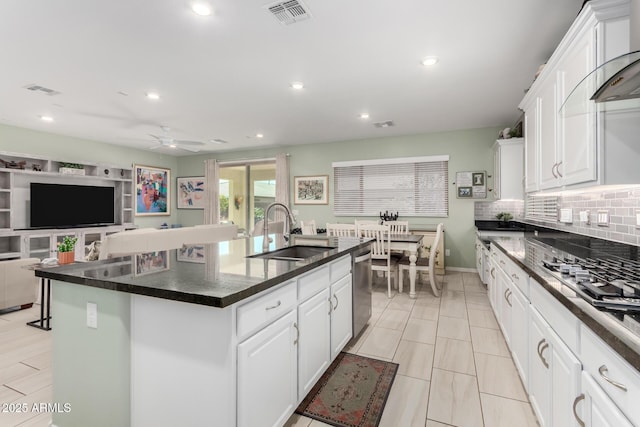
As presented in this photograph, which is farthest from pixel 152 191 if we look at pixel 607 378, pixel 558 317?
pixel 607 378

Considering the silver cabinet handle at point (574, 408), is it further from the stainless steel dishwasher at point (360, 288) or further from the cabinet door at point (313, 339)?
the stainless steel dishwasher at point (360, 288)

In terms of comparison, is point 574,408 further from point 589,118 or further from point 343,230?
point 343,230

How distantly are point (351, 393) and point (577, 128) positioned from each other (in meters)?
2.15

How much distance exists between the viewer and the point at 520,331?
2.00 metres

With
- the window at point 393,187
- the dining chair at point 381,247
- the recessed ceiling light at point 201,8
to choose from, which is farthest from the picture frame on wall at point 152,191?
the recessed ceiling light at point 201,8

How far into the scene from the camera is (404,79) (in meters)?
3.45

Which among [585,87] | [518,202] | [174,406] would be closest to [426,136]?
[518,202]

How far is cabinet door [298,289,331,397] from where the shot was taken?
5.67 ft

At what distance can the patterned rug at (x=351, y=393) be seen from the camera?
5.83ft

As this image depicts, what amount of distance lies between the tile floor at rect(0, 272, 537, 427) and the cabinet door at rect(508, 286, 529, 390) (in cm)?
17

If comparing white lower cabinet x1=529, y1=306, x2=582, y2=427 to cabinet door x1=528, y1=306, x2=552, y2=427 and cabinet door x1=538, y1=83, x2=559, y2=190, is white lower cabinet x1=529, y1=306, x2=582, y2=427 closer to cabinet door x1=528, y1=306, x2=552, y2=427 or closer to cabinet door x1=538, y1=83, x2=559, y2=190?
cabinet door x1=528, y1=306, x2=552, y2=427

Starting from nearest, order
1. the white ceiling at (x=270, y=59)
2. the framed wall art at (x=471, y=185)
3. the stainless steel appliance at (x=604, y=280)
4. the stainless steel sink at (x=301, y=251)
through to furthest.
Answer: the stainless steel appliance at (x=604, y=280) → the white ceiling at (x=270, y=59) → the stainless steel sink at (x=301, y=251) → the framed wall art at (x=471, y=185)

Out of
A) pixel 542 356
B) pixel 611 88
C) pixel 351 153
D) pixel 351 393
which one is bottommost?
pixel 351 393

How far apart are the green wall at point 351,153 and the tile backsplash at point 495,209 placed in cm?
14
